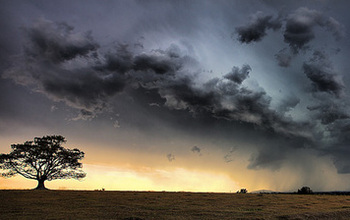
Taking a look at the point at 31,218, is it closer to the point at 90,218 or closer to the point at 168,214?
the point at 90,218

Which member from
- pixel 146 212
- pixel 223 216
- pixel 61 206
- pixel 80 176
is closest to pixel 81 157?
pixel 80 176

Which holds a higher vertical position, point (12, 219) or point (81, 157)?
point (81, 157)

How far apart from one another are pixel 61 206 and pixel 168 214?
909 centimetres

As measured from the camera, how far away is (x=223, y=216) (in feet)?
61.3

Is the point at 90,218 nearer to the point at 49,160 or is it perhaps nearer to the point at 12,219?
the point at 12,219

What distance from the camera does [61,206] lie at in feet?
72.4

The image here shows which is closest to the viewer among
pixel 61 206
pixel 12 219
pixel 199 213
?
pixel 12 219

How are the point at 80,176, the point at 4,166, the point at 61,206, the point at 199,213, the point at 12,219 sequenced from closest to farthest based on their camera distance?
1. the point at 12,219
2. the point at 199,213
3. the point at 61,206
4. the point at 4,166
5. the point at 80,176

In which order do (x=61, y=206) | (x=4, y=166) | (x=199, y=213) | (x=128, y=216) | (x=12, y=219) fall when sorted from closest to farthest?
(x=12, y=219)
(x=128, y=216)
(x=199, y=213)
(x=61, y=206)
(x=4, y=166)

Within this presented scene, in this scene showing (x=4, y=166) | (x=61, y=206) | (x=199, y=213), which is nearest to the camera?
(x=199, y=213)

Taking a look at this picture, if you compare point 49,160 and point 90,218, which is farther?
point 49,160

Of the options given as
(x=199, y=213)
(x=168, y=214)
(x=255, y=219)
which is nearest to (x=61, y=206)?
(x=168, y=214)

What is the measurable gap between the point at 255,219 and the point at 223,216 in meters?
2.26

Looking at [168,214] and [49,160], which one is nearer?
[168,214]
